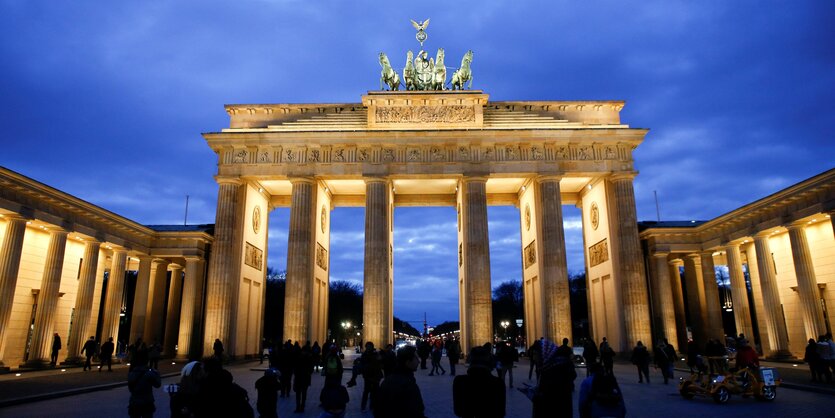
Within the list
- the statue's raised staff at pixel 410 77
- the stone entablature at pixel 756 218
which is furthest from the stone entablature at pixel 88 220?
the stone entablature at pixel 756 218

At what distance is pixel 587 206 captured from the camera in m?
37.7

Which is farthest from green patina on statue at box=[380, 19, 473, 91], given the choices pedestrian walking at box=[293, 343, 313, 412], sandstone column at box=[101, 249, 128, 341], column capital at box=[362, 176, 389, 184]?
pedestrian walking at box=[293, 343, 313, 412]

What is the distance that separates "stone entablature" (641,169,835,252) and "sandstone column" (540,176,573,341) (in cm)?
674

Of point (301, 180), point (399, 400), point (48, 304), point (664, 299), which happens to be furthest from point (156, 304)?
point (399, 400)

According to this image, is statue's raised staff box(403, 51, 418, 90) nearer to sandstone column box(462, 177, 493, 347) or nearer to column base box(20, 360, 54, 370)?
sandstone column box(462, 177, 493, 347)

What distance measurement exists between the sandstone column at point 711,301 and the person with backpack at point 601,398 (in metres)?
31.8

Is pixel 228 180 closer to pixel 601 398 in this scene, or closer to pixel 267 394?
pixel 267 394

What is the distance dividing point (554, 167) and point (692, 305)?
1357cm

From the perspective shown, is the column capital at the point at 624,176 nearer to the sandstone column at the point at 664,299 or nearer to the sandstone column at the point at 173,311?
the sandstone column at the point at 664,299

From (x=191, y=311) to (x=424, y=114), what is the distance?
19.1m

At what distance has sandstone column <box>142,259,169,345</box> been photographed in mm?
34344

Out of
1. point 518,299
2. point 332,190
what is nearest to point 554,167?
point 332,190

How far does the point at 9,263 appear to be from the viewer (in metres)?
23.2

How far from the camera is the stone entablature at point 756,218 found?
2353cm
